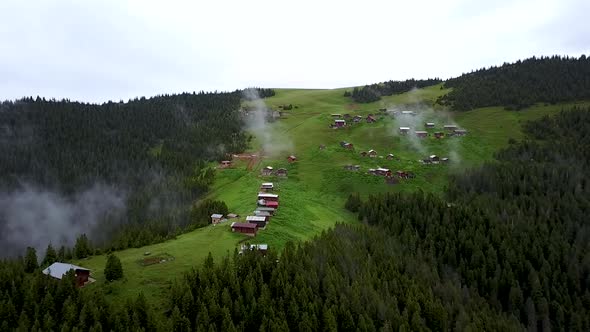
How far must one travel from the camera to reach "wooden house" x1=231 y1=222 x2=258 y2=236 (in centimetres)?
9319

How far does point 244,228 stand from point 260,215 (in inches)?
371

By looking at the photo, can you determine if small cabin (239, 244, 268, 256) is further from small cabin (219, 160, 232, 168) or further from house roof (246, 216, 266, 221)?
small cabin (219, 160, 232, 168)

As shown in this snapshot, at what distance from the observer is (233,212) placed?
115 meters

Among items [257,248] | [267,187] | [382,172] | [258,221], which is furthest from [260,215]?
[382,172]

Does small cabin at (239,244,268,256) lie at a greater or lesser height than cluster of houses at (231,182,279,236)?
lesser

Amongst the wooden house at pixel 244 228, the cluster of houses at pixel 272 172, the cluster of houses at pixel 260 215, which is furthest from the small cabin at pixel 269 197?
the cluster of houses at pixel 272 172

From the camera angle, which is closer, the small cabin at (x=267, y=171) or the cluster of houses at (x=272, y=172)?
the cluster of houses at (x=272, y=172)

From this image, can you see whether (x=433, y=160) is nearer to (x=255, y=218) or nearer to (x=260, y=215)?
(x=260, y=215)

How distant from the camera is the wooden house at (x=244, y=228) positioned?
93188 millimetres

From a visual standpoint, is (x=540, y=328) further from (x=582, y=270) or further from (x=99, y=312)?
(x=99, y=312)

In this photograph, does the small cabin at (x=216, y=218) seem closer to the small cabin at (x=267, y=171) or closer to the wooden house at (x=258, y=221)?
the wooden house at (x=258, y=221)

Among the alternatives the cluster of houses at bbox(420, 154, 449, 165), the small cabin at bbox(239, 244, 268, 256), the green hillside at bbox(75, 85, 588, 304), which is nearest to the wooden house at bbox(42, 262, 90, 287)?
the green hillside at bbox(75, 85, 588, 304)

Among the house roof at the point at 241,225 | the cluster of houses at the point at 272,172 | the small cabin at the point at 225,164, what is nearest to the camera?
the house roof at the point at 241,225

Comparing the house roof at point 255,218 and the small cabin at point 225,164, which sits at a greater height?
the small cabin at point 225,164
